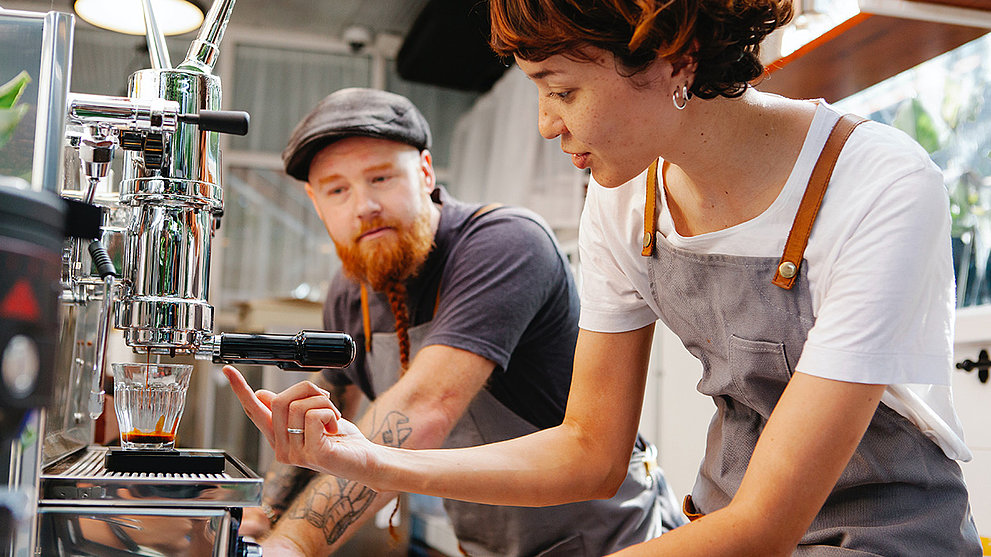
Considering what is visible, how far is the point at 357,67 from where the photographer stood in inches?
189

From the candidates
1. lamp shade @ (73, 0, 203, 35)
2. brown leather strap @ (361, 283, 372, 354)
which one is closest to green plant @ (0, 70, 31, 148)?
brown leather strap @ (361, 283, 372, 354)

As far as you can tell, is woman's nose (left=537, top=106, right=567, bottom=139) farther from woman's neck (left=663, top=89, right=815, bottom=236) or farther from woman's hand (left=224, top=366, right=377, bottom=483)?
woman's hand (left=224, top=366, right=377, bottom=483)

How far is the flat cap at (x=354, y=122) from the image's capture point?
4.87 feet

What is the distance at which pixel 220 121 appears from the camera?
70cm

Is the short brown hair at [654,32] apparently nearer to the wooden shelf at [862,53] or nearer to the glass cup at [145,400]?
the glass cup at [145,400]

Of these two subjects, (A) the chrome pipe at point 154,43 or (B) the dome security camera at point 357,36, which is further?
(B) the dome security camera at point 357,36

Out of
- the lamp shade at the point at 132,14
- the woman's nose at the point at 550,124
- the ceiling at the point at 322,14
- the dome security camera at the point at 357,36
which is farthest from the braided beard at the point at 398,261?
the dome security camera at the point at 357,36

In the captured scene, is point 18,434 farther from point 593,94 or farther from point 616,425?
point 616,425

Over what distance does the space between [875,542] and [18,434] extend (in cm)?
74

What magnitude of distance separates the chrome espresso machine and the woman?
0.15m

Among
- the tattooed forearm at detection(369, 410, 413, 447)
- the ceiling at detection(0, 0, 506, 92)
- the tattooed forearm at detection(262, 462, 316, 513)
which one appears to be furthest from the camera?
the ceiling at detection(0, 0, 506, 92)

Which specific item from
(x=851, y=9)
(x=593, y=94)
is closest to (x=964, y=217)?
(x=851, y=9)

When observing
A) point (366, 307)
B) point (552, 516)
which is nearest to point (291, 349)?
point (552, 516)

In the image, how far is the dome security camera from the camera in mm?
4598
